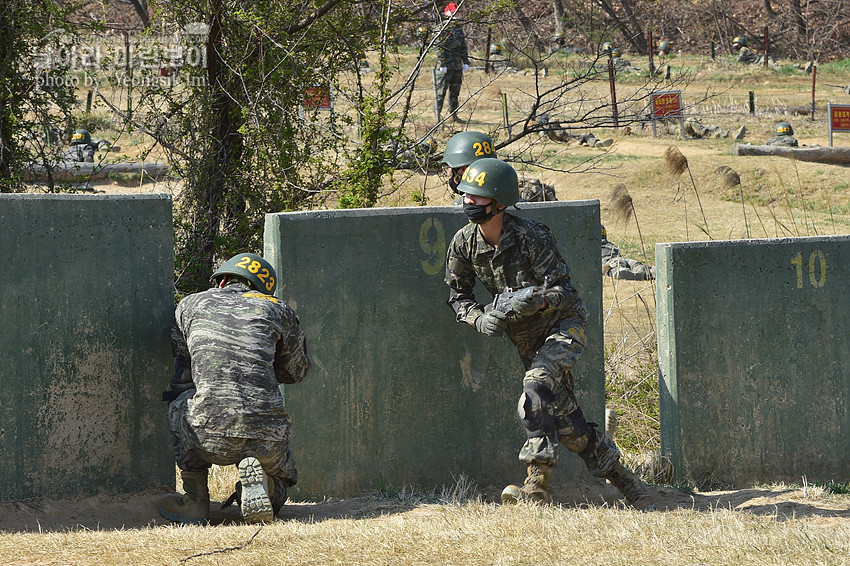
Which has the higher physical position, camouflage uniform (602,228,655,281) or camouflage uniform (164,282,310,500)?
camouflage uniform (602,228,655,281)

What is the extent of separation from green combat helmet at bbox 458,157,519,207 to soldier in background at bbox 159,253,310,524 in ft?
3.44

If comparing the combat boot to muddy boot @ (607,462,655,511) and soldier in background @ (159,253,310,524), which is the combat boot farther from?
soldier in background @ (159,253,310,524)

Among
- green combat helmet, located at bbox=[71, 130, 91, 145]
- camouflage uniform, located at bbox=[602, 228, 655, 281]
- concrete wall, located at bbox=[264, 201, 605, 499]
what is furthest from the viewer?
green combat helmet, located at bbox=[71, 130, 91, 145]

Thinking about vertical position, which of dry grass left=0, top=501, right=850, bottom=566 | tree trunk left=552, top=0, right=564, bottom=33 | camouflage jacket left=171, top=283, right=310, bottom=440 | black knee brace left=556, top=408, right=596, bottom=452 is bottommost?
dry grass left=0, top=501, right=850, bottom=566

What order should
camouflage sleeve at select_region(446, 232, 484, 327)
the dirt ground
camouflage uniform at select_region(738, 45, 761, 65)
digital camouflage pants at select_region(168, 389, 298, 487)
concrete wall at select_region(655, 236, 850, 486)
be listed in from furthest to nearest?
1. camouflage uniform at select_region(738, 45, 761, 65)
2. concrete wall at select_region(655, 236, 850, 486)
3. camouflage sleeve at select_region(446, 232, 484, 327)
4. the dirt ground
5. digital camouflage pants at select_region(168, 389, 298, 487)

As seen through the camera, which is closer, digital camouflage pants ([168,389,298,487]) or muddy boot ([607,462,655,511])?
digital camouflage pants ([168,389,298,487])

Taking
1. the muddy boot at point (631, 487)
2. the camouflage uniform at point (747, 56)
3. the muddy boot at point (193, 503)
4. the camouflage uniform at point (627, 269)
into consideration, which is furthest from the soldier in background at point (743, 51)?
the muddy boot at point (193, 503)

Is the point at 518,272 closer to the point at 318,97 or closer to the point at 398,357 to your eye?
the point at 398,357

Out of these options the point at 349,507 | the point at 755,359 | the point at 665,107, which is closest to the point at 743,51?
the point at 665,107

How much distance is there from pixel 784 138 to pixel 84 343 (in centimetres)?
1780

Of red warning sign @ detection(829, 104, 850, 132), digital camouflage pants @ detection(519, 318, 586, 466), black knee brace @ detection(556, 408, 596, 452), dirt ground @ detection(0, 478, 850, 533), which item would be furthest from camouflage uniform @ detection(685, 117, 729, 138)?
digital camouflage pants @ detection(519, 318, 586, 466)

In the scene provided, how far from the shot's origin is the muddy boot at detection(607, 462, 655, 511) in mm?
5457

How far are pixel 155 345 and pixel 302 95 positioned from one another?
4331 millimetres

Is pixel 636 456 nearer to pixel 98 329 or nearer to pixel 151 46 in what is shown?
pixel 98 329
